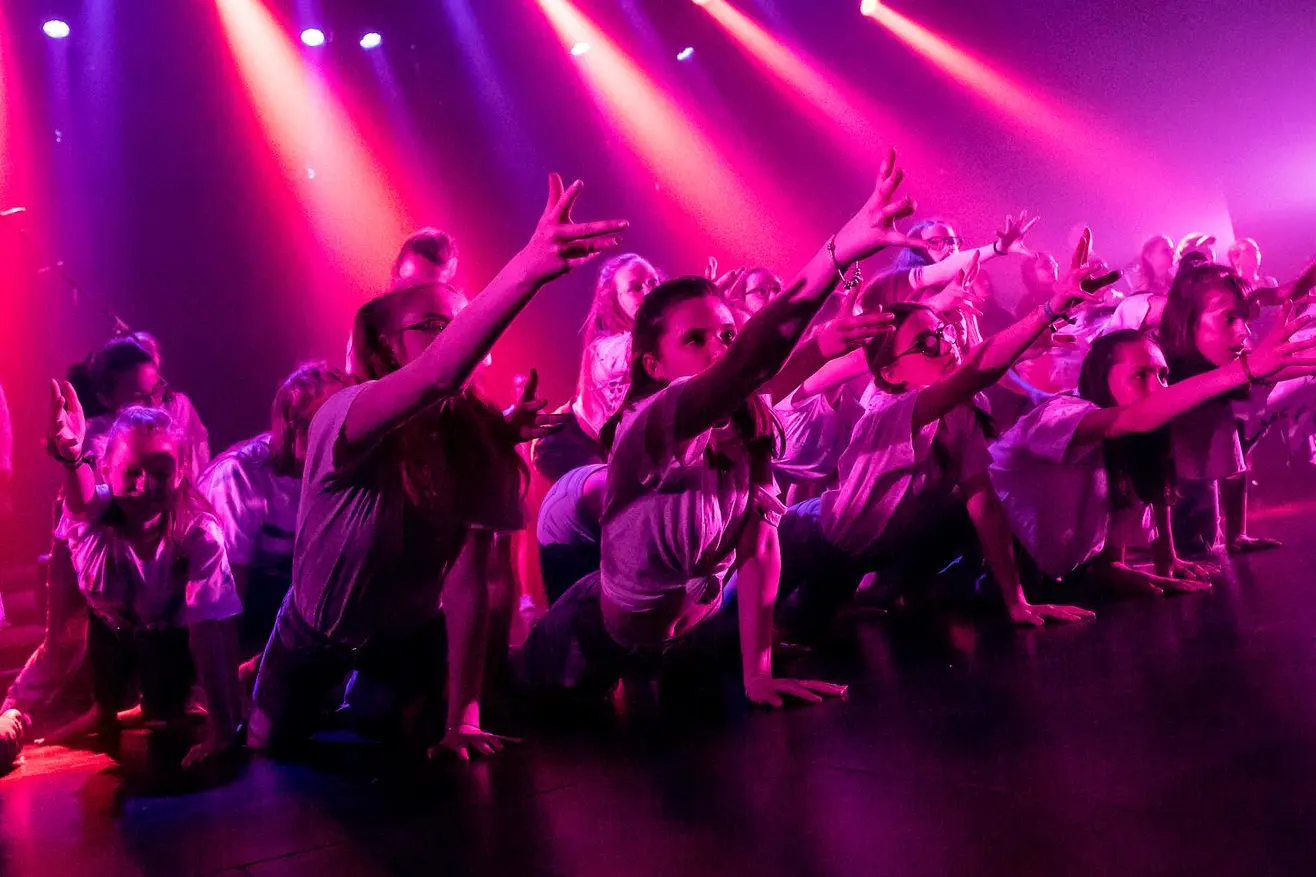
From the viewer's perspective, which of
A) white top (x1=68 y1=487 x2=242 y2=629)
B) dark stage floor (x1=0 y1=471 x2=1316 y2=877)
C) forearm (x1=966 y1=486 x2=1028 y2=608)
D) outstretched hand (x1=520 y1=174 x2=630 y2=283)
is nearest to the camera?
dark stage floor (x1=0 y1=471 x2=1316 y2=877)

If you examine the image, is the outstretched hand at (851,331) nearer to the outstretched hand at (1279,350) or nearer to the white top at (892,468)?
the white top at (892,468)

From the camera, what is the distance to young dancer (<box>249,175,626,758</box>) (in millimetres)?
2170

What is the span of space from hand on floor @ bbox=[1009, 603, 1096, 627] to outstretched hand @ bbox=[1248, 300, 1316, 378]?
→ 2.62 feet

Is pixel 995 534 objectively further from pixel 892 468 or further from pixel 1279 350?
pixel 1279 350

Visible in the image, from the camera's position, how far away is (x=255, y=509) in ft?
11.3

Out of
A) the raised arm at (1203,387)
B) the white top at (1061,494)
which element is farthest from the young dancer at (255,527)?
the raised arm at (1203,387)

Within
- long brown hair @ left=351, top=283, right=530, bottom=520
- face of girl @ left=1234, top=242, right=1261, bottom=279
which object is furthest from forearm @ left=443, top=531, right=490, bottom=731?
face of girl @ left=1234, top=242, right=1261, bottom=279

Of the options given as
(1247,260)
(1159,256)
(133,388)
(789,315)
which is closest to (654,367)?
(789,315)

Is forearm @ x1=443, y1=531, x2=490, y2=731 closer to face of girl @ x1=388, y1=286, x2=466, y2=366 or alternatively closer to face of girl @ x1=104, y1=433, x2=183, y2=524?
face of girl @ x1=388, y1=286, x2=466, y2=366

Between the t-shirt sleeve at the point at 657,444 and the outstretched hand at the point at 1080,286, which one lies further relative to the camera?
the outstretched hand at the point at 1080,286

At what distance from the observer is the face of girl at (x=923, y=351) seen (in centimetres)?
319

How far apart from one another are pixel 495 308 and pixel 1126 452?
98.4 inches

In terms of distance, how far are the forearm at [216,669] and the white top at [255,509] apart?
0.69 metres

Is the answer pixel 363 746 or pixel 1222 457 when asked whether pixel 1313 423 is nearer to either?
pixel 1222 457
